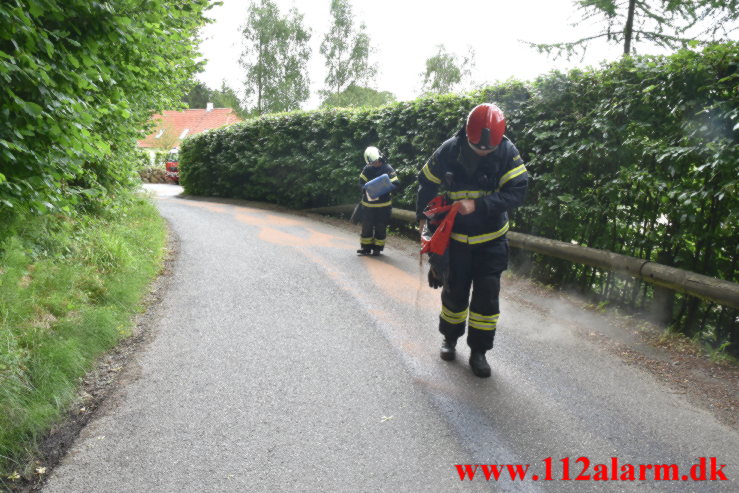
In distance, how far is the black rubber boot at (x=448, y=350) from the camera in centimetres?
433

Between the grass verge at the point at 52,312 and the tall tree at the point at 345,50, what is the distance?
107 ft

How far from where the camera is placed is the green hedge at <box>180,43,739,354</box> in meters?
4.49

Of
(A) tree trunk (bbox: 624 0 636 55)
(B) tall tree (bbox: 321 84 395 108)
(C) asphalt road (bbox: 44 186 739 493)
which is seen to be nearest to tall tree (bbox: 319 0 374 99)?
(B) tall tree (bbox: 321 84 395 108)

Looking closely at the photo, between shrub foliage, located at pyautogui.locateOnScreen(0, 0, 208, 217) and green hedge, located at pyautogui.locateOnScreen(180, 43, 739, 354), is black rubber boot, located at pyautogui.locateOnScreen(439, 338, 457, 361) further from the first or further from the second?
shrub foliage, located at pyautogui.locateOnScreen(0, 0, 208, 217)

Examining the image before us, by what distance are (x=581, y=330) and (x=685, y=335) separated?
3.23ft

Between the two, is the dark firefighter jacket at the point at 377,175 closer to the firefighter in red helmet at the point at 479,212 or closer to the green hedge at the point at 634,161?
the green hedge at the point at 634,161

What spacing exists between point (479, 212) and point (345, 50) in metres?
36.3

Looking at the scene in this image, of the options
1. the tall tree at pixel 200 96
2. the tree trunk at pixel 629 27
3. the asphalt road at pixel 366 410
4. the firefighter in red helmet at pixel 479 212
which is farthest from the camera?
the tall tree at pixel 200 96

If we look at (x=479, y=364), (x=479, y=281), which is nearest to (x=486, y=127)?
(x=479, y=281)

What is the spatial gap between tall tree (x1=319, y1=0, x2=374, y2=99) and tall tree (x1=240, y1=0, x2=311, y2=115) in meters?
2.38

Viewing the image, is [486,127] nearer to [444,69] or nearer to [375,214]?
[375,214]

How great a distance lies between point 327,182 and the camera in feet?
46.4

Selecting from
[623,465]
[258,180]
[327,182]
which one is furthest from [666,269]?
[258,180]

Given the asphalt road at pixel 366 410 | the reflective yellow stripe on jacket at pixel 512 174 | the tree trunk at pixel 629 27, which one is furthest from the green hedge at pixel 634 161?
the tree trunk at pixel 629 27
